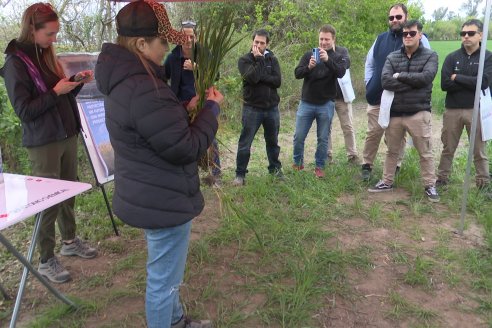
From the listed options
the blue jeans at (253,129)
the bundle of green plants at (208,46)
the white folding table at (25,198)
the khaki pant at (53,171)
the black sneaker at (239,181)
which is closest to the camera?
the white folding table at (25,198)

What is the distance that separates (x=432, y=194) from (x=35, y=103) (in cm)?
370

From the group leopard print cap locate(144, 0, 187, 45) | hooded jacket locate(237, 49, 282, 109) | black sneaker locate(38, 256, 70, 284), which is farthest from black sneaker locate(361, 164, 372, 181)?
leopard print cap locate(144, 0, 187, 45)

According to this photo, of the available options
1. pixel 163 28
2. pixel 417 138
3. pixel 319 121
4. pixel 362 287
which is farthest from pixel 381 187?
pixel 163 28

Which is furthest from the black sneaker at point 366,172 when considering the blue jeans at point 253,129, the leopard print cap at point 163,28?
the leopard print cap at point 163,28

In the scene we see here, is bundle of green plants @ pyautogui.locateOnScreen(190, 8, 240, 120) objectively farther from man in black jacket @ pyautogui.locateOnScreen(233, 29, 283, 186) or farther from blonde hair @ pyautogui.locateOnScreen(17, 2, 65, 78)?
man in black jacket @ pyautogui.locateOnScreen(233, 29, 283, 186)

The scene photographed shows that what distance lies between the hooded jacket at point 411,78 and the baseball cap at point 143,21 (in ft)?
9.61

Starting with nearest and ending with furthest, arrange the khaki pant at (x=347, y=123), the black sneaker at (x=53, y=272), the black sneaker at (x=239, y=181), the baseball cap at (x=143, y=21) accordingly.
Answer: the baseball cap at (x=143, y=21) < the black sneaker at (x=53, y=272) < the black sneaker at (x=239, y=181) < the khaki pant at (x=347, y=123)

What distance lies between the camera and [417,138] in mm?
4035

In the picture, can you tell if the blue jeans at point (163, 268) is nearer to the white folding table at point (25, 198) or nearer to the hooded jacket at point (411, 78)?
the white folding table at point (25, 198)

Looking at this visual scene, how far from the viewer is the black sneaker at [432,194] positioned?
4.06 m

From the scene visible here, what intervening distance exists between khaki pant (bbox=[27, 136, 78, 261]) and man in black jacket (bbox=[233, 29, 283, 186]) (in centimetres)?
199

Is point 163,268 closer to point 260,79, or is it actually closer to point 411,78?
point 260,79

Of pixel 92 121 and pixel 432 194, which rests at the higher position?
pixel 92 121

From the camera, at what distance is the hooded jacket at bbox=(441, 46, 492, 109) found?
3900 mm
